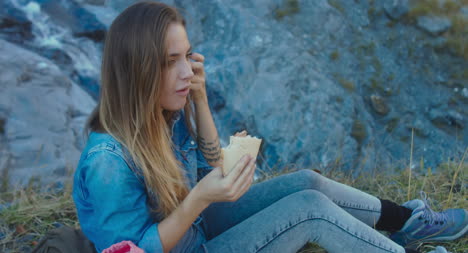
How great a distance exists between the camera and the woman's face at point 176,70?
1.41 meters

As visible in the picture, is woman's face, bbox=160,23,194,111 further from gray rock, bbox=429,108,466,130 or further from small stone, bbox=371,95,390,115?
gray rock, bbox=429,108,466,130

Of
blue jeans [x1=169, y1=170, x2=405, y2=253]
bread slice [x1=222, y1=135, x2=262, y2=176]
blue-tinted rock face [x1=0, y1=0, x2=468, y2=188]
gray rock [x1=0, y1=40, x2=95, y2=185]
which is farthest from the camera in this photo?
blue-tinted rock face [x1=0, y1=0, x2=468, y2=188]

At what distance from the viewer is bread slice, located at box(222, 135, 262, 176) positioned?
1316 mm

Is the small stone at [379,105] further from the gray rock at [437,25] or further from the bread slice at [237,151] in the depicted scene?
the bread slice at [237,151]

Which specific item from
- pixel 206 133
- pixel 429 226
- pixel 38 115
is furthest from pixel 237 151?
pixel 38 115

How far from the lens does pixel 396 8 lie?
17.1 feet

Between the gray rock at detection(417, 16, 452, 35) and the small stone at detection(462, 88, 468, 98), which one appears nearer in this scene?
the small stone at detection(462, 88, 468, 98)

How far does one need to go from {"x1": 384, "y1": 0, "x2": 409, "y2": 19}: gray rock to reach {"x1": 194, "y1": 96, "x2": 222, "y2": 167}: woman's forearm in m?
4.19

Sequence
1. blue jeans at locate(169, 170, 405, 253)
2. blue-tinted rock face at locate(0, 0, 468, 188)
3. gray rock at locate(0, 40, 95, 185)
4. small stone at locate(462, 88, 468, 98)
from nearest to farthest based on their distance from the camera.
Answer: blue jeans at locate(169, 170, 405, 253), gray rock at locate(0, 40, 95, 185), blue-tinted rock face at locate(0, 0, 468, 188), small stone at locate(462, 88, 468, 98)

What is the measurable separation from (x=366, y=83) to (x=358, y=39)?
1.97 ft

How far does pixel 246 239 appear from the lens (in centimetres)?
149

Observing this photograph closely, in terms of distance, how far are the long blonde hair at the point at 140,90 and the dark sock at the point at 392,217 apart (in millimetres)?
1025

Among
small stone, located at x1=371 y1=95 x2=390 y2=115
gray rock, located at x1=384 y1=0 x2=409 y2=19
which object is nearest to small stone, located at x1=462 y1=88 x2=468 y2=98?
small stone, located at x1=371 y1=95 x2=390 y2=115

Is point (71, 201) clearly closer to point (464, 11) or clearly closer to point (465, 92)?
point (465, 92)
